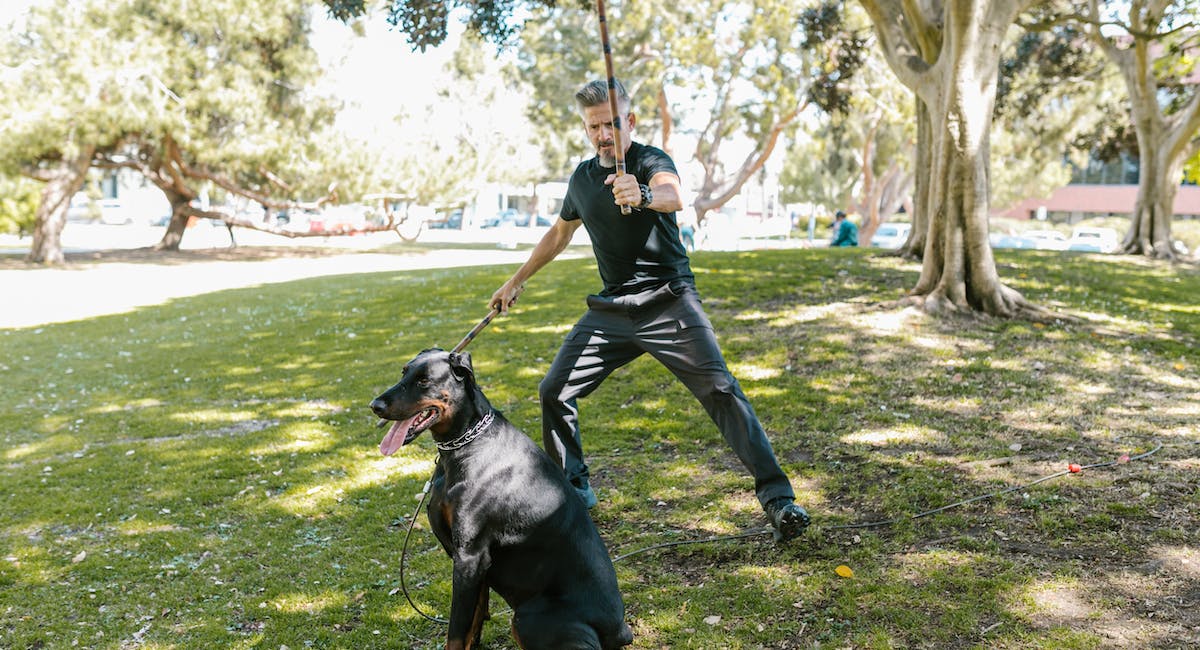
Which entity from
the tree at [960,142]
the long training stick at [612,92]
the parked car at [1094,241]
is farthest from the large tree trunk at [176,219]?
the parked car at [1094,241]

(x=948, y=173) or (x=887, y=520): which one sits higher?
(x=948, y=173)

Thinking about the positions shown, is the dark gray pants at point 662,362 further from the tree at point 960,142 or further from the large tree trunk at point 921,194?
the large tree trunk at point 921,194

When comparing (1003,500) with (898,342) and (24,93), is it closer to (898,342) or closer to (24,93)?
(898,342)

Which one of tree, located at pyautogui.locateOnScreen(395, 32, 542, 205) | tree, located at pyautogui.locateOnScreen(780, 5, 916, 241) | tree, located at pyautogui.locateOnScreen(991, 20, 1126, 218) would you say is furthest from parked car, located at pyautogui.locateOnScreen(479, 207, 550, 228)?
tree, located at pyautogui.locateOnScreen(991, 20, 1126, 218)

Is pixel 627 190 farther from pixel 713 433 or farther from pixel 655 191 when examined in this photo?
pixel 713 433

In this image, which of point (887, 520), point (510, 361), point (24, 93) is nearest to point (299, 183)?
point (24, 93)

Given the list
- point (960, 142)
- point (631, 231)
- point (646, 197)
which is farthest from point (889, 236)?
point (646, 197)

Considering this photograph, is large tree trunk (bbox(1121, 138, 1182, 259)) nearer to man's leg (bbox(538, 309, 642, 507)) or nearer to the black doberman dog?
man's leg (bbox(538, 309, 642, 507))

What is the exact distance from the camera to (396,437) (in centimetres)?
380

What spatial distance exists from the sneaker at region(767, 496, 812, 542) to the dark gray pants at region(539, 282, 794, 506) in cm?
5

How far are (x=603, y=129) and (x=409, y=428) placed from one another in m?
Answer: 1.93

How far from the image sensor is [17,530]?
6.18m

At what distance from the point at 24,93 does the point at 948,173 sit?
25693 mm

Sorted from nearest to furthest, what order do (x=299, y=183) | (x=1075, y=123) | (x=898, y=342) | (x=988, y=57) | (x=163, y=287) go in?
1. (x=898, y=342)
2. (x=988, y=57)
3. (x=163, y=287)
4. (x=299, y=183)
5. (x=1075, y=123)
